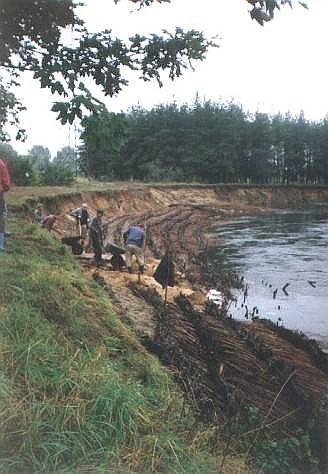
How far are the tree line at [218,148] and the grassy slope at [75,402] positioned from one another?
43.6 metres

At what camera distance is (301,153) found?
6656 cm

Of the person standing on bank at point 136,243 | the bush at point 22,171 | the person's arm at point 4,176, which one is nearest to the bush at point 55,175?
the bush at point 22,171

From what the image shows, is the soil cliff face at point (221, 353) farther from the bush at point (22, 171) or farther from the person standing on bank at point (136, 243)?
the bush at point (22, 171)

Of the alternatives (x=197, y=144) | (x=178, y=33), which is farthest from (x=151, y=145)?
(x=178, y=33)

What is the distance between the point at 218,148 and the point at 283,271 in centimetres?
4342

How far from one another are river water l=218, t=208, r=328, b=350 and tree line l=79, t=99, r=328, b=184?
2088 cm

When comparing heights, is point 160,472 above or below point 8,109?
below

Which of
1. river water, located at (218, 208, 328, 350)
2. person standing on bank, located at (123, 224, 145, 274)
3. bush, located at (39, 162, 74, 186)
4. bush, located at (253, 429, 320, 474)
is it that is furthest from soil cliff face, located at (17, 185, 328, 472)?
bush, located at (39, 162, 74, 186)

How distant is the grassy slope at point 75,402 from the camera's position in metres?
3.60

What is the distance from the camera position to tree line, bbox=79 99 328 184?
56594 mm

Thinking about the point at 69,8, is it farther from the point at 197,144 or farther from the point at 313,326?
the point at 197,144

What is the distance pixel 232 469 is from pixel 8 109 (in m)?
6.49

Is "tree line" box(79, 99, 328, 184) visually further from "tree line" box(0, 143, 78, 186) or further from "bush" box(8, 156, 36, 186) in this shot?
"bush" box(8, 156, 36, 186)

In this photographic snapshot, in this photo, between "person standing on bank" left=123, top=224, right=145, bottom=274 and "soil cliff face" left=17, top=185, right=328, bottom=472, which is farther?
"person standing on bank" left=123, top=224, right=145, bottom=274
